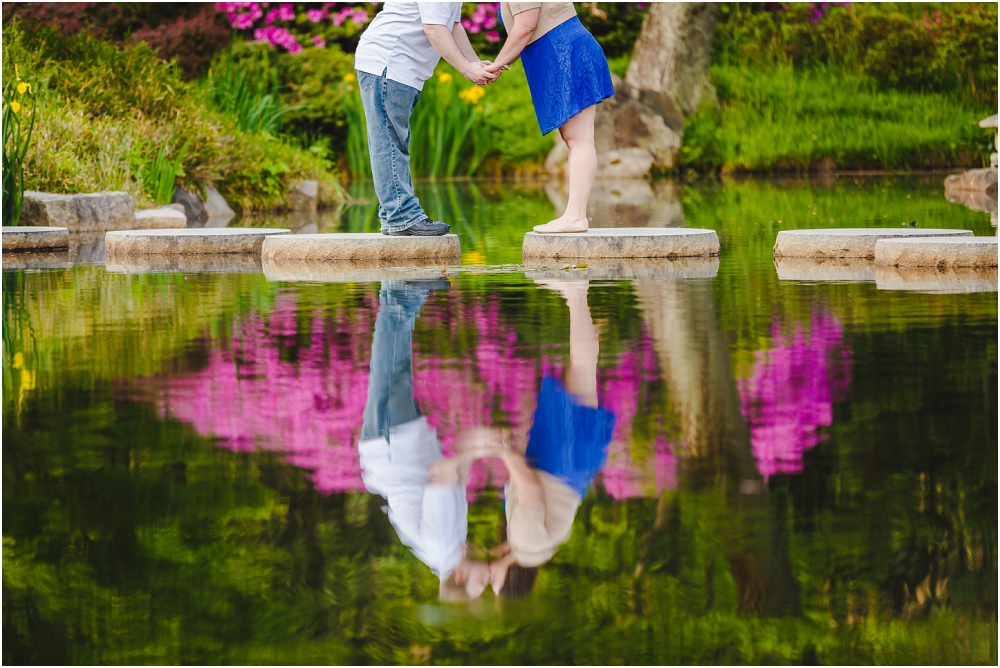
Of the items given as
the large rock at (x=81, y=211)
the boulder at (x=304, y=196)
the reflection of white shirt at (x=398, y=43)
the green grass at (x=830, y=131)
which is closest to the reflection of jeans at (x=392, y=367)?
the reflection of white shirt at (x=398, y=43)

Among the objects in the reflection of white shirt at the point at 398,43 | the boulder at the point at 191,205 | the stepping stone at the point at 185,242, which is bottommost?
the stepping stone at the point at 185,242

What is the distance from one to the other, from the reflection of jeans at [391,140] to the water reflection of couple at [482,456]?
3.45 metres

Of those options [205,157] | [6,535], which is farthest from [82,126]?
[6,535]

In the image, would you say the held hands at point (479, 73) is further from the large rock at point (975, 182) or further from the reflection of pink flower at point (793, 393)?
the large rock at point (975, 182)

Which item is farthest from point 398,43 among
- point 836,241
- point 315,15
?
point 315,15

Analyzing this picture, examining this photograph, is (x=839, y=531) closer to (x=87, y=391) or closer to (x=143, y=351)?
(x=87, y=391)

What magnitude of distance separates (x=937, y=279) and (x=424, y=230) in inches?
113

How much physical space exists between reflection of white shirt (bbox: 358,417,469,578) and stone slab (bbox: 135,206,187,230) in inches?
356

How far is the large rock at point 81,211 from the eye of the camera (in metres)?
11.4

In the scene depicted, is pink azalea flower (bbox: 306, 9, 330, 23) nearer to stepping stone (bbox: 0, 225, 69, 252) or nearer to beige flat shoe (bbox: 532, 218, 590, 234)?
stepping stone (bbox: 0, 225, 69, 252)

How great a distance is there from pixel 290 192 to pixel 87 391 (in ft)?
38.7

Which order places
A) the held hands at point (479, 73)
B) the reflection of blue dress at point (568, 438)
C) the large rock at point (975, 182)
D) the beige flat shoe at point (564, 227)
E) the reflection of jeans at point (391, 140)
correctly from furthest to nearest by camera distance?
the large rock at point (975, 182), the beige flat shoe at point (564, 227), the reflection of jeans at point (391, 140), the held hands at point (479, 73), the reflection of blue dress at point (568, 438)

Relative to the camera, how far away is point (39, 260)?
8.90 metres

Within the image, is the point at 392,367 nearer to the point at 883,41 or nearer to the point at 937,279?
the point at 937,279
